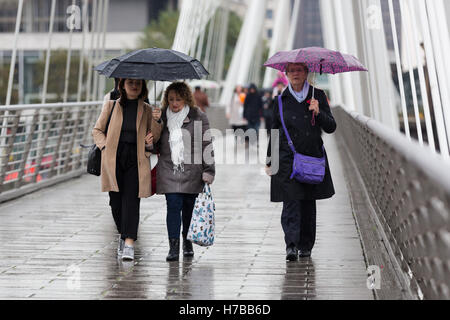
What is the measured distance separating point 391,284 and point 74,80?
2491 inches

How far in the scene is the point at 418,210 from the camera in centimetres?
563

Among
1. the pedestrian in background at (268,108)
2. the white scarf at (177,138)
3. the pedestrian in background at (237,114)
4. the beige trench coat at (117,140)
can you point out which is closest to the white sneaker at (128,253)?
the beige trench coat at (117,140)

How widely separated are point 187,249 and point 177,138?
3.05ft

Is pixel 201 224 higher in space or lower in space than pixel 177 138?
lower

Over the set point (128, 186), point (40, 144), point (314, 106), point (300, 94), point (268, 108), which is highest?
point (268, 108)

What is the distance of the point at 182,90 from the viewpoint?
8172mm

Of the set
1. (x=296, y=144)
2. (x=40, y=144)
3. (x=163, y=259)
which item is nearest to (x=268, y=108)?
(x=40, y=144)

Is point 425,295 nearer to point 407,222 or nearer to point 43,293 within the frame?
point 407,222

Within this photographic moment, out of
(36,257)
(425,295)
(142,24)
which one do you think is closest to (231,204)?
(36,257)

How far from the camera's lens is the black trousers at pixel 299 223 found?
8.18m

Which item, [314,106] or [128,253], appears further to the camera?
[128,253]

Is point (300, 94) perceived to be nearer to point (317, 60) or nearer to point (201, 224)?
point (317, 60)

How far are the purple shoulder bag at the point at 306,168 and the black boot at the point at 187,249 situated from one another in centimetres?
106

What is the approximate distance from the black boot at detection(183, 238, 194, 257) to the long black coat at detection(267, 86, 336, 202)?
2.68 ft
